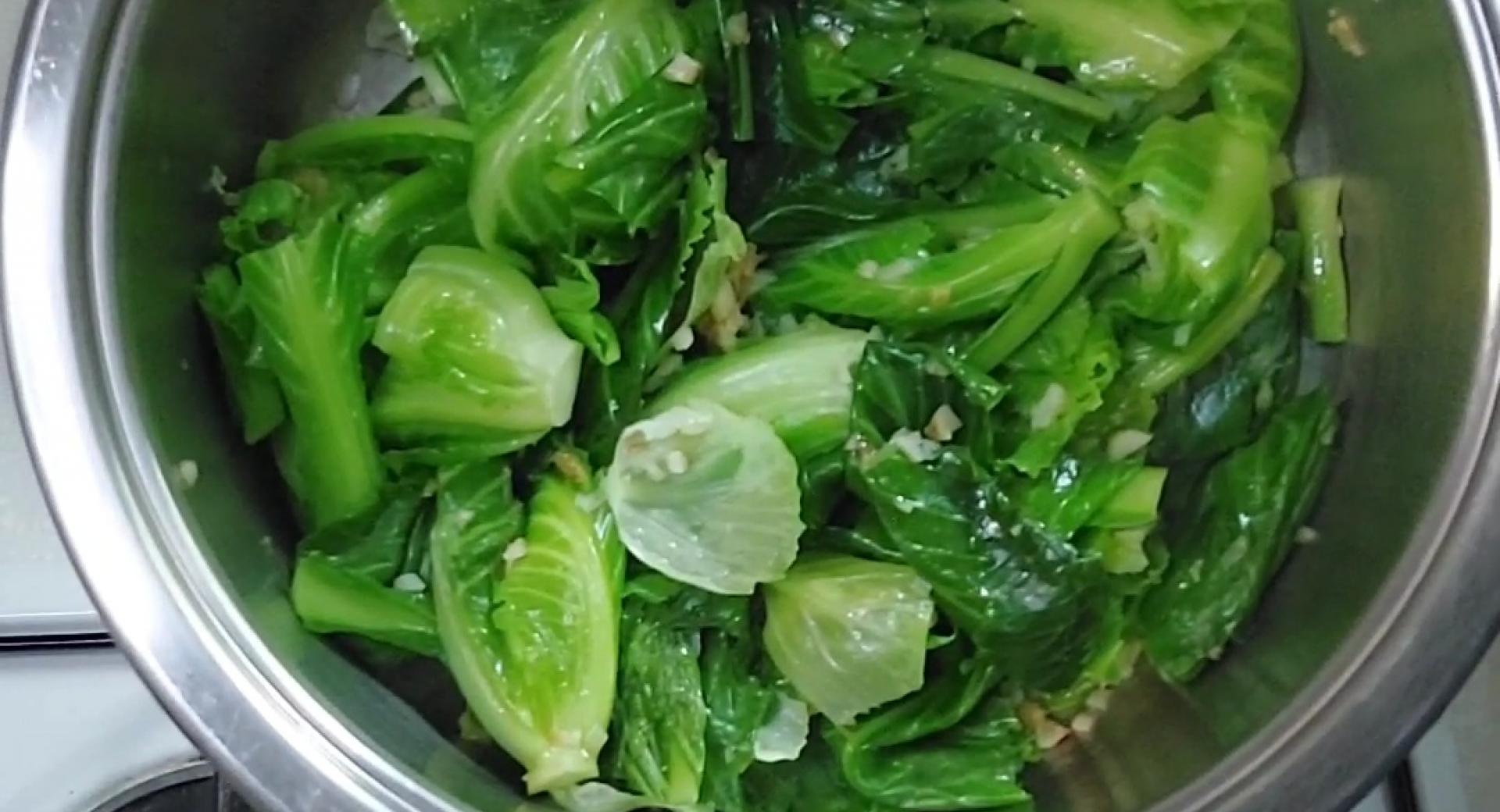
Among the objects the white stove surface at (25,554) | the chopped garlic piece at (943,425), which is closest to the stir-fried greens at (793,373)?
the chopped garlic piece at (943,425)

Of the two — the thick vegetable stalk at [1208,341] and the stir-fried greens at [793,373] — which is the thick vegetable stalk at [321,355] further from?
the thick vegetable stalk at [1208,341]

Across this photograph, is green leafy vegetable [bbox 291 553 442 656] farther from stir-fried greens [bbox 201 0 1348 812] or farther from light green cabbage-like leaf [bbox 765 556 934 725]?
light green cabbage-like leaf [bbox 765 556 934 725]

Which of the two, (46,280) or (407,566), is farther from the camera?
(407,566)

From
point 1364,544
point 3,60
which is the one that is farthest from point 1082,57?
point 3,60

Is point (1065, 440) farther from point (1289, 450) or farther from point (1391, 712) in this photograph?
point (1391, 712)

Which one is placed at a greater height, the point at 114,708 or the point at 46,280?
the point at 46,280

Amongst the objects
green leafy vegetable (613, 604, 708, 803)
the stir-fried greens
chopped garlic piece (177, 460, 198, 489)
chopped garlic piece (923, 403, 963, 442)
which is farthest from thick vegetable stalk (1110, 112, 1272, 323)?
chopped garlic piece (177, 460, 198, 489)

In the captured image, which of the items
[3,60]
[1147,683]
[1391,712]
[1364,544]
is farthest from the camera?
[3,60]
